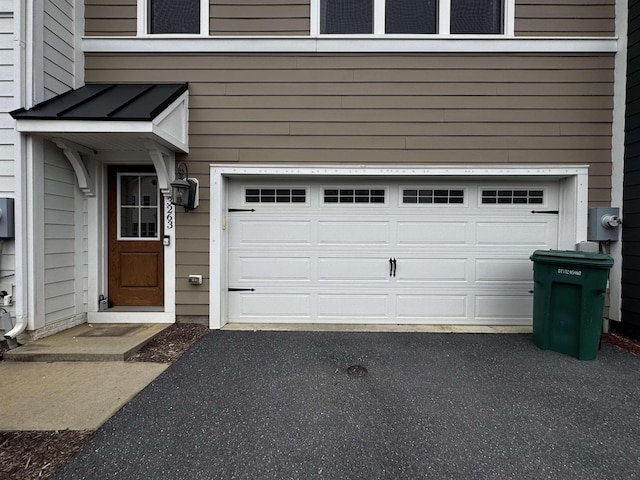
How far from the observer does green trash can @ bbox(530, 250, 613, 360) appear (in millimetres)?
2980

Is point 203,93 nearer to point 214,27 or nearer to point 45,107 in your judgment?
point 214,27

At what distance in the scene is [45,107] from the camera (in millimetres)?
3279

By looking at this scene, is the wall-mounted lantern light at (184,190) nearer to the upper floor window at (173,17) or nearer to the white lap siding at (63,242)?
the white lap siding at (63,242)

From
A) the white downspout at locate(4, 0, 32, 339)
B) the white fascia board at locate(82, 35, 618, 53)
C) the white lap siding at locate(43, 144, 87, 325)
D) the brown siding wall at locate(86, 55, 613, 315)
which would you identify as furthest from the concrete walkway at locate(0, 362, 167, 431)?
the white fascia board at locate(82, 35, 618, 53)

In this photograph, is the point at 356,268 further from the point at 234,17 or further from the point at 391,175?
the point at 234,17

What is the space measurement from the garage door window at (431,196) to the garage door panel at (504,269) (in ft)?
2.93

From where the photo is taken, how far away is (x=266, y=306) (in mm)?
4098

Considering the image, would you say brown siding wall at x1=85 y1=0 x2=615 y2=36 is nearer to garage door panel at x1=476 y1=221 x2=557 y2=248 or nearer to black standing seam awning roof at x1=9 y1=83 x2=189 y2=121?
black standing seam awning roof at x1=9 y1=83 x2=189 y2=121

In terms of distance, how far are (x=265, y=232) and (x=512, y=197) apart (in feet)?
11.0

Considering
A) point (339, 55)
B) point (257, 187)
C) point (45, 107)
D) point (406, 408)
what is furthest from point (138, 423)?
point (339, 55)


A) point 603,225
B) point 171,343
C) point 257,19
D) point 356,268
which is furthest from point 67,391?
point 603,225

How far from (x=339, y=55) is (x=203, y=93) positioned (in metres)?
1.83

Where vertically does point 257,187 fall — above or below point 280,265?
above

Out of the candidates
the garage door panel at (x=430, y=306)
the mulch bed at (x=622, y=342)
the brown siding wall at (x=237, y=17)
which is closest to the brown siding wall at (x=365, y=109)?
the brown siding wall at (x=237, y=17)
